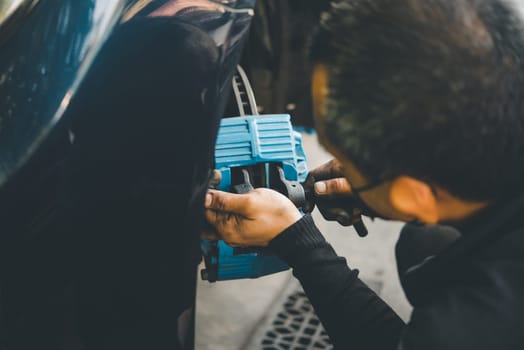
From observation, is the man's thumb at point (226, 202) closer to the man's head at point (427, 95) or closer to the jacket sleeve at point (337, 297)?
the jacket sleeve at point (337, 297)

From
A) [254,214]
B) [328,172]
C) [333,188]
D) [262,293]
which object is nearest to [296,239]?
[254,214]

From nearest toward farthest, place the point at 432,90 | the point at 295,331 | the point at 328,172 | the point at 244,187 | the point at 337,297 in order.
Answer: the point at 432,90
the point at 337,297
the point at 244,187
the point at 328,172
the point at 295,331

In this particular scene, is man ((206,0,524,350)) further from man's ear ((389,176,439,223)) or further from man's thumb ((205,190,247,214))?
man's thumb ((205,190,247,214))

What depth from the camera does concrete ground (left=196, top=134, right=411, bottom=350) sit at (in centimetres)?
213

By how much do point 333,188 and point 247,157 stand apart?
21cm

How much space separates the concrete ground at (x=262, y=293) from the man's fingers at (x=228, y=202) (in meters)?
0.91

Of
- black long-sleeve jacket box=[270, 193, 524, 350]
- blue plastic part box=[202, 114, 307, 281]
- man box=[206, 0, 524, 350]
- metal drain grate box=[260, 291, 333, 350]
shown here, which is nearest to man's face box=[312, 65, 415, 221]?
man box=[206, 0, 524, 350]

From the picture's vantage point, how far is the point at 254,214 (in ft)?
4.14

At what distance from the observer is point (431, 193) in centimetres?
102

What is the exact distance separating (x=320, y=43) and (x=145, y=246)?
0.44 meters

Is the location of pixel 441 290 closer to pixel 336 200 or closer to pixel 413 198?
pixel 413 198

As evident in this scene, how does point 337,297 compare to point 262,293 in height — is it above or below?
above

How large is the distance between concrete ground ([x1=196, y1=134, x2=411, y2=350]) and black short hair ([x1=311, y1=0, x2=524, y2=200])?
4.15 ft

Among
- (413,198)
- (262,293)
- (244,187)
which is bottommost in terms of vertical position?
(262,293)
